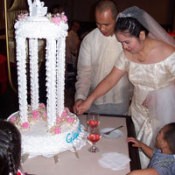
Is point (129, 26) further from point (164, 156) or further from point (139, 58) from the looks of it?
point (164, 156)

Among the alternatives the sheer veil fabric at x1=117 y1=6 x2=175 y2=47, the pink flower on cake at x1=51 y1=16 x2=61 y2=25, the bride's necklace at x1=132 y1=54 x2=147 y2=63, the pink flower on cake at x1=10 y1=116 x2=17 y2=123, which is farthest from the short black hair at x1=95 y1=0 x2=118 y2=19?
the pink flower on cake at x1=10 y1=116 x2=17 y2=123

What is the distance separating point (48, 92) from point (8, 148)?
0.85 meters

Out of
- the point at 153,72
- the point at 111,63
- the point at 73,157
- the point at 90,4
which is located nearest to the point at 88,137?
the point at 73,157

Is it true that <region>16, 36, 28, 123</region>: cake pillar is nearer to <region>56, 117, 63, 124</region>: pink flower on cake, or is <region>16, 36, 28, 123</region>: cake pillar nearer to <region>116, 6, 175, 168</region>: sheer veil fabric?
<region>56, 117, 63, 124</region>: pink flower on cake

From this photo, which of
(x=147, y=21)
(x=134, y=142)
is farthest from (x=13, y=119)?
(x=147, y=21)

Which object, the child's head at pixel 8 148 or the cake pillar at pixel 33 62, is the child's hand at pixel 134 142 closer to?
the cake pillar at pixel 33 62

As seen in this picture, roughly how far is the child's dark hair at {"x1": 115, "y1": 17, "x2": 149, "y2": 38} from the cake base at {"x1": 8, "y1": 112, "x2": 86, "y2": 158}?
71 cm

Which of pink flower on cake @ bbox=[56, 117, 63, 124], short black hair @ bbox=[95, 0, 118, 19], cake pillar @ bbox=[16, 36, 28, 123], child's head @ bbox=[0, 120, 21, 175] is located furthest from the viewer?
short black hair @ bbox=[95, 0, 118, 19]

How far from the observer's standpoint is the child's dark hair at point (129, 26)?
2.17m

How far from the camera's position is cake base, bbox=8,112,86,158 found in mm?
1794

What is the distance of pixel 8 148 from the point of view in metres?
0.94

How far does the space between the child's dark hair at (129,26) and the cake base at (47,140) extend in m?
0.71

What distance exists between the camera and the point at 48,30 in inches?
67.1

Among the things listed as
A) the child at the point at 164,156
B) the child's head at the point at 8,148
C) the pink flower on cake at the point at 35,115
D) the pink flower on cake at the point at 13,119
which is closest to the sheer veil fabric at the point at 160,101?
the child at the point at 164,156
